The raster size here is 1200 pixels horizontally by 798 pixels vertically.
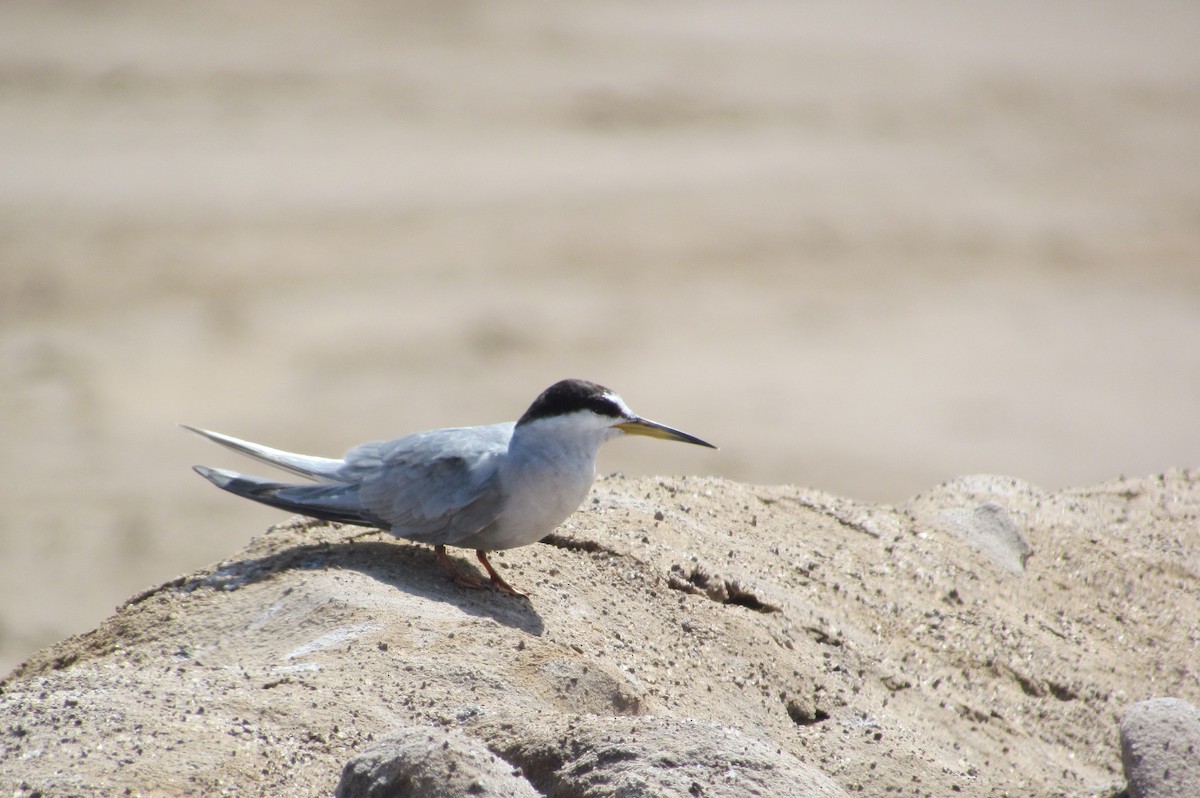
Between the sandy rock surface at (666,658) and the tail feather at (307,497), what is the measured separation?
0.13 m

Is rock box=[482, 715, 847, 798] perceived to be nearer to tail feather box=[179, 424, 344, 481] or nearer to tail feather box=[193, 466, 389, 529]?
tail feather box=[193, 466, 389, 529]

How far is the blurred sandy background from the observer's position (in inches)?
419

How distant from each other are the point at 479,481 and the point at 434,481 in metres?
0.15

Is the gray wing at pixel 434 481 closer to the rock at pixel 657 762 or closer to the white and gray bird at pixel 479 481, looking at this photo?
the white and gray bird at pixel 479 481

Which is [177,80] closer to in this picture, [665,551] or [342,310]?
[342,310]

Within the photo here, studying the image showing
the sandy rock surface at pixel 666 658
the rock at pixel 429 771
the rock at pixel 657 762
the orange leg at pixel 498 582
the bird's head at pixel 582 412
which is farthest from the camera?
the bird's head at pixel 582 412

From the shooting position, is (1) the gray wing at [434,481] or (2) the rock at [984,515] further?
(2) the rock at [984,515]

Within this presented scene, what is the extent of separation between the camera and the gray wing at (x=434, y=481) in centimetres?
409

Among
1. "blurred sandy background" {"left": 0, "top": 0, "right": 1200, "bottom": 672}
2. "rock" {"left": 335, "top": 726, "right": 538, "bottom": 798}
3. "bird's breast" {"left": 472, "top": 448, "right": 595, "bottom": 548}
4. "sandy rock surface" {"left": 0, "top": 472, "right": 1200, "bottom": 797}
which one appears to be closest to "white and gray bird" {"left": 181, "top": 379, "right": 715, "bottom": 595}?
"bird's breast" {"left": 472, "top": 448, "right": 595, "bottom": 548}

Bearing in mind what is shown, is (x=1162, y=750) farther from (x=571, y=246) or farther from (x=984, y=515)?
(x=571, y=246)

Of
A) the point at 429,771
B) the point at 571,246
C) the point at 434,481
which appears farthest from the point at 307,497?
the point at 571,246

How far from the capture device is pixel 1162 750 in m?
3.36

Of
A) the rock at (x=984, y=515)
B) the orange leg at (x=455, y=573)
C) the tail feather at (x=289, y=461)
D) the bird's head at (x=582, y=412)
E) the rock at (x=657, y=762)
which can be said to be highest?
the bird's head at (x=582, y=412)

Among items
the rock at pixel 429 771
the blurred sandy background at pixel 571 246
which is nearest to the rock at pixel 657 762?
the rock at pixel 429 771
